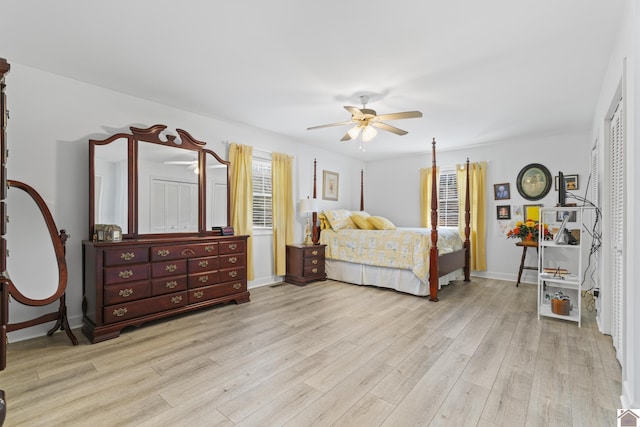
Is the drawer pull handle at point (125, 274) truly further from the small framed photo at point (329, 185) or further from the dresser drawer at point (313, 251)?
the small framed photo at point (329, 185)

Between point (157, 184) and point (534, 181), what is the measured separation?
18.5ft

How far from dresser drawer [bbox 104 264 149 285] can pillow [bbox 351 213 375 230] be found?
3.32 m

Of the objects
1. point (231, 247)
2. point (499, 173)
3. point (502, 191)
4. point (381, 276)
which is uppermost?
point (499, 173)

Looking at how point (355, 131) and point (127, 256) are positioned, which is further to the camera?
point (355, 131)

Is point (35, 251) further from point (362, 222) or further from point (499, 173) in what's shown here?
point (499, 173)

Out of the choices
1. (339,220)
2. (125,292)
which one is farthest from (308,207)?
(125,292)

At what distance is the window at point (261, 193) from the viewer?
4.60 m

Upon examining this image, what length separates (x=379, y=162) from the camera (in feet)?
22.2

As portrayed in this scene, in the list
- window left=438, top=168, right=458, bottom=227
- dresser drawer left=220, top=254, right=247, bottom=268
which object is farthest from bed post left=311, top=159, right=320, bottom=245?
window left=438, top=168, right=458, bottom=227

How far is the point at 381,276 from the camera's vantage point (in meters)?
4.45

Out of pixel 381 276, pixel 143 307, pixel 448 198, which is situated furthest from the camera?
pixel 448 198

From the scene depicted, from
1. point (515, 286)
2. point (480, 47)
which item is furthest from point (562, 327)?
point (480, 47)

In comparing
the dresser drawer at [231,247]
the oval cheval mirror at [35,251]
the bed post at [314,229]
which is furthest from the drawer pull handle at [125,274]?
the bed post at [314,229]

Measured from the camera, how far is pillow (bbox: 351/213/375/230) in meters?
5.09
